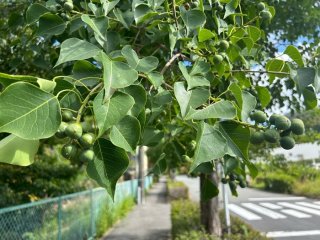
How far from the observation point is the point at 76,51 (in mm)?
1253

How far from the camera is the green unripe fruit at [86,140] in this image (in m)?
1.09

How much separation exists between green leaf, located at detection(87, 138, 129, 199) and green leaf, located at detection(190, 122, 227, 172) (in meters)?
0.20

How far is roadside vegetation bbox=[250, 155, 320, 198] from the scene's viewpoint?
6988mm

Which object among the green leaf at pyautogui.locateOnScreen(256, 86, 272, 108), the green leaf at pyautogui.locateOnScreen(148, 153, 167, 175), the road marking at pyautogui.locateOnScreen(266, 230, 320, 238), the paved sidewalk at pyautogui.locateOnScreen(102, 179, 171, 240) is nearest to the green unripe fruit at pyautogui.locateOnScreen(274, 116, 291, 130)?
the green leaf at pyautogui.locateOnScreen(256, 86, 272, 108)

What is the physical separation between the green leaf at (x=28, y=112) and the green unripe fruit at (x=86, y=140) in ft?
0.57

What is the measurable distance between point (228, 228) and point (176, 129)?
586cm

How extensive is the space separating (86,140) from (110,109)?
16 cm

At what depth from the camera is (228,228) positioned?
7242 millimetres

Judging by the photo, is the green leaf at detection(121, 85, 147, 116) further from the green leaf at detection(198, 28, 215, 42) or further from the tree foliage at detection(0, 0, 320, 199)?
the green leaf at detection(198, 28, 215, 42)

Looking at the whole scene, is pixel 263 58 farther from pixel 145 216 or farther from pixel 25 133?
pixel 145 216

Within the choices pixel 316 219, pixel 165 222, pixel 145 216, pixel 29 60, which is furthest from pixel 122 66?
pixel 316 219

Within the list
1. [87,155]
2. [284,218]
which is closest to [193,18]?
[87,155]

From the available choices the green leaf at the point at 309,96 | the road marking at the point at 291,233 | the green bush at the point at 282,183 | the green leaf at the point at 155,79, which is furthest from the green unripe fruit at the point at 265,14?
the green bush at the point at 282,183

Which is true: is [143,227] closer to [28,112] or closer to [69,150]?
[69,150]
